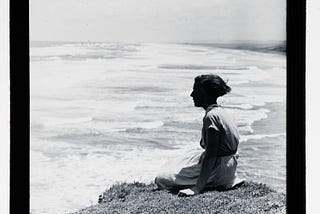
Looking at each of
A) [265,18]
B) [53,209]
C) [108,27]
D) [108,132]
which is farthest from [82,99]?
[265,18]

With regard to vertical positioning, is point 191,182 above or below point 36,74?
below

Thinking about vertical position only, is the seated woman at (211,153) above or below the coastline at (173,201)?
above

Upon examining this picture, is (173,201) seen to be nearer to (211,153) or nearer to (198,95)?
(211,153)

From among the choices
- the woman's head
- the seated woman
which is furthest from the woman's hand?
the woman's head

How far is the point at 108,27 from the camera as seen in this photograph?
163 cm

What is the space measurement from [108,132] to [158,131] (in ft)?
0.48

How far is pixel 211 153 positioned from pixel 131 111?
0.88 feet

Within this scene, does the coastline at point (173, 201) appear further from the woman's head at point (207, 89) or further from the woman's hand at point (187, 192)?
the woman's head at point (207, 89)

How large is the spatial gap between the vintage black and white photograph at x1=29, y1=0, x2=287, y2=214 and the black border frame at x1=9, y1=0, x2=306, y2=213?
21 millimetres

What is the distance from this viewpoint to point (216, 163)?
1628 millimetres

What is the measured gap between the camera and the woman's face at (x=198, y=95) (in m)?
1.63

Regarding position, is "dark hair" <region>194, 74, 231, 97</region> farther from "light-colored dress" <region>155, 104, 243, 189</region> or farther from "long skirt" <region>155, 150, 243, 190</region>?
"long skirt" <region>155, 150, 243, 190</region>

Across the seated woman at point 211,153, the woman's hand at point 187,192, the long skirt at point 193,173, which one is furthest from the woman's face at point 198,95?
the woman's hand at point 187,192
